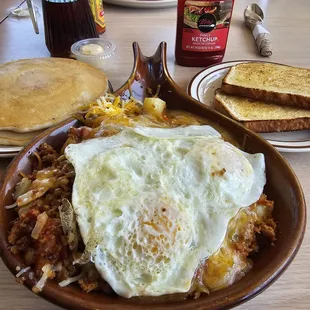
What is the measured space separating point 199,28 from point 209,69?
0.64ft

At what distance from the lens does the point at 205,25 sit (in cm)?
171

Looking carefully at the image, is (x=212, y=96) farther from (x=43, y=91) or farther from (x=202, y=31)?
(x=43, y=91)

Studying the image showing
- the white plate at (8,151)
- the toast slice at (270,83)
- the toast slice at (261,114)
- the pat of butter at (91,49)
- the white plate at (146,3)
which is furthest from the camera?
the white plate at (146,3)

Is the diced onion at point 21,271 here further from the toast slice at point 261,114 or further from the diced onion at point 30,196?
the toast slice at point 261,114

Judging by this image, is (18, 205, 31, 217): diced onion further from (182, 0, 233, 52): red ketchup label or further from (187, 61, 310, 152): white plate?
(182, 0, 233, 52): red ketchup label

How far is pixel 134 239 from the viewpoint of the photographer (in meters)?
0.73

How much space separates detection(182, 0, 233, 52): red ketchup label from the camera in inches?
65.1

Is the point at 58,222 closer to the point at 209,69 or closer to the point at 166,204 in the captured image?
the point at 166,204

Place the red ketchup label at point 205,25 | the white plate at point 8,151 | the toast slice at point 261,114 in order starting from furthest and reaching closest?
the red ketchup label at point 205,25 < the toast slice at point 261,114 < the white plate at point 8,151

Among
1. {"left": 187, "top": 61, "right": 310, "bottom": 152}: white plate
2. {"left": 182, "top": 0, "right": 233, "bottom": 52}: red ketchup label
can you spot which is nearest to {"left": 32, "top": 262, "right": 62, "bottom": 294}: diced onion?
{"left": 187, "top": 61, "right": 310, "bottom": 152}: white plate

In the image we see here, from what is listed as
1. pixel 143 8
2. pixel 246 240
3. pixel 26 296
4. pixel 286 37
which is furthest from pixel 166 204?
pixel 143 8

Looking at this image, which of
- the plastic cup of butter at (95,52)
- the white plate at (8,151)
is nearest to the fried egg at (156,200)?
the white plate at (8,151)

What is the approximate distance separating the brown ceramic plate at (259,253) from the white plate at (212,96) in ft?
0.85

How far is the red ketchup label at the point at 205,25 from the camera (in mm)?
1652
